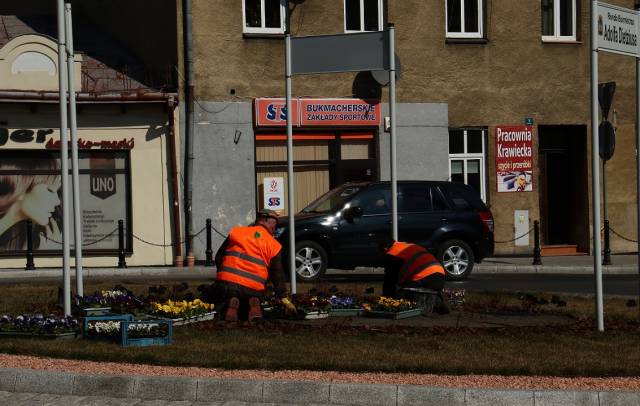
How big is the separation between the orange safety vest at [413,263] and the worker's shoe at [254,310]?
5.67ft

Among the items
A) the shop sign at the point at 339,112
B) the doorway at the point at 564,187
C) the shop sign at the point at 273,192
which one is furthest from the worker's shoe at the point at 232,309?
the doorway at the point at 564,187

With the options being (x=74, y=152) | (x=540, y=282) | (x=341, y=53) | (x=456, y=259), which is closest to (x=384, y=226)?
(x=456, y=259)

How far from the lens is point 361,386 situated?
8422 mm

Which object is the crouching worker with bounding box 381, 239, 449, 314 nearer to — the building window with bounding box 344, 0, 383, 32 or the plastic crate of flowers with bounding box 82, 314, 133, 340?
Answer: the plastic crate of flowers with bounding box 82, 314, 133, 340

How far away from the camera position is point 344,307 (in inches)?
511

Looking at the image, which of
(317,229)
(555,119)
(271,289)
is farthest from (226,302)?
(555,119)

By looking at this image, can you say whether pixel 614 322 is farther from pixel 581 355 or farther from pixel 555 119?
pixel 555 119

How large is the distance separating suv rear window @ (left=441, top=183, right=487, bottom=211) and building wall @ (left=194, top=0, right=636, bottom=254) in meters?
6.08

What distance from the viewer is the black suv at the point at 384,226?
19953mm

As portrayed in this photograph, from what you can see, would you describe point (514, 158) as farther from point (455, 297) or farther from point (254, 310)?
point (254, 310)

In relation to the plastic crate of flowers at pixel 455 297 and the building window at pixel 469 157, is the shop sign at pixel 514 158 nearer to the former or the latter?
the building window at pixel 469 157

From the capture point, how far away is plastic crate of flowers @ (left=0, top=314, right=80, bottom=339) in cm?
1104

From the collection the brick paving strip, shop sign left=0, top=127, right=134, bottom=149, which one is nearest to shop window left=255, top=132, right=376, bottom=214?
shop sign left=0, top=127, right=134, bottom=149

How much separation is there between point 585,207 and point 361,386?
20.9 metres
